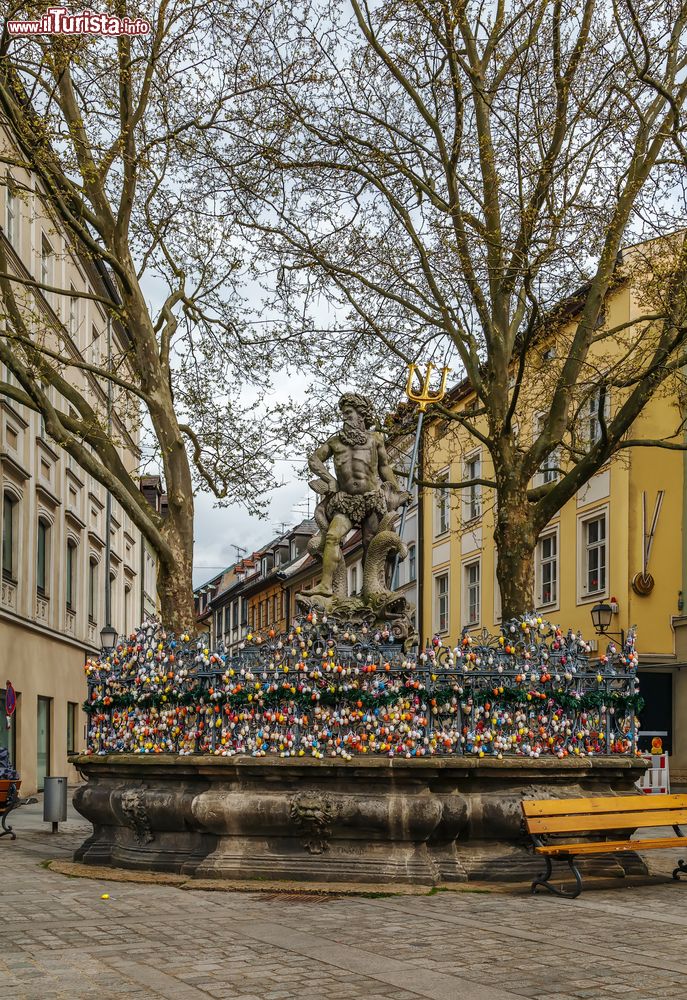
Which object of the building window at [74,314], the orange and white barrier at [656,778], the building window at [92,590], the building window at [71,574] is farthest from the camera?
the building window at [92,590]

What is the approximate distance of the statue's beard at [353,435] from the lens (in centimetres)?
1291

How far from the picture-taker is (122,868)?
1166 centimetres

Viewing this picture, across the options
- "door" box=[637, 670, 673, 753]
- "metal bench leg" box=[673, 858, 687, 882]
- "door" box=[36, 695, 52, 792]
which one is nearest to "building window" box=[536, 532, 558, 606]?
"door" box=[637, 670, 673, 753]

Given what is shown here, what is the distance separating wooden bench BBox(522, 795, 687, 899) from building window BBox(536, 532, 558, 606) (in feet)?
77.7

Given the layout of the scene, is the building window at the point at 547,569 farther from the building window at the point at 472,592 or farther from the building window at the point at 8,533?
the building window at the point at 8,533

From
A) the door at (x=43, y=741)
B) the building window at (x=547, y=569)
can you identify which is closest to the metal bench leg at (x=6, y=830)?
the door at (x=43, y=741)

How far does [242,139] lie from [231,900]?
1185 cm

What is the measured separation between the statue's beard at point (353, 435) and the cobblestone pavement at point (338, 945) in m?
4.81

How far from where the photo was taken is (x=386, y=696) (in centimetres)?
1084

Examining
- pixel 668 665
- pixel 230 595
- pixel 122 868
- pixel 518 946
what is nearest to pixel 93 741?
pixel 122 868

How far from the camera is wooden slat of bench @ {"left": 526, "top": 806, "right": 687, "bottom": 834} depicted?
393 inches

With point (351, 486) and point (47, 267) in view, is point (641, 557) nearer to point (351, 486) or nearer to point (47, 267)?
point (47, 267)

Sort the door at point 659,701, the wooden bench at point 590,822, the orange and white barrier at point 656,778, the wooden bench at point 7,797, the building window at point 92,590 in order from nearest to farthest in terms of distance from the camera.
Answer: the wooden bench at point 590,822 < the wooden bench at point 7,797 < the orange and white barrier at point 656,778 < the door at point 659,701 < the building window at point 92,590

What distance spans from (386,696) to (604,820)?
2.07m
